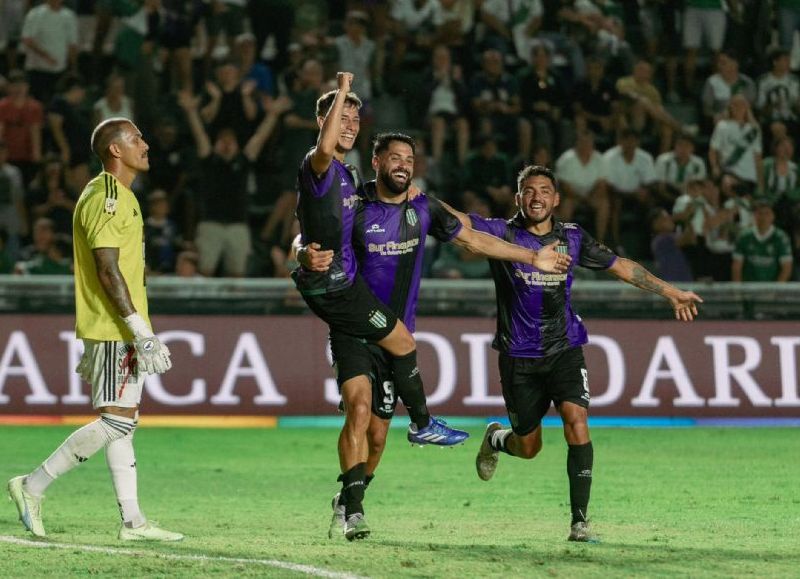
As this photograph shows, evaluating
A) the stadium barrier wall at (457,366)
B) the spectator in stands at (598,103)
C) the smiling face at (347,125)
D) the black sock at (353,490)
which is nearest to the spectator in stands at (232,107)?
the stadium barrier wall at (457,366)

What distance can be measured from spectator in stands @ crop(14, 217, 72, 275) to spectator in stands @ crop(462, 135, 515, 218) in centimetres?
480

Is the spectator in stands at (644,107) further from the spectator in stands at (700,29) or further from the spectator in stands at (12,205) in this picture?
the spectator in stands at (12,205)

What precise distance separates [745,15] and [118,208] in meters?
14.9

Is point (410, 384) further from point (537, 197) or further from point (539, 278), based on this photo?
point (537, 197)

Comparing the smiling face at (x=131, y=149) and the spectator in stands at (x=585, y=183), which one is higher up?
the smiling face at (x=131, y=149)

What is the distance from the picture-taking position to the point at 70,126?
19.2 m

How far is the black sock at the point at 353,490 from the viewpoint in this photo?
8.84 m

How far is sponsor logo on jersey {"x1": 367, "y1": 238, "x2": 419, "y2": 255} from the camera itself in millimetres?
9227

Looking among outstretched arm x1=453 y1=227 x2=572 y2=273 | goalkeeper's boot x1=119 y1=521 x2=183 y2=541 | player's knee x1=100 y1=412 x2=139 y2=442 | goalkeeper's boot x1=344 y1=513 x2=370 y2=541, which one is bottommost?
goalkeeper's boot x1=119 y1=521 x2=183 y2=541

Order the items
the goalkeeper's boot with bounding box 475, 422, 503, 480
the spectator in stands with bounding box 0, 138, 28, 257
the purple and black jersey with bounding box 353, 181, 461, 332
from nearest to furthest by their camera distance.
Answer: the purple and black jersey with bounding box 353, 181, 461, 332, the goalkeeper's boot with bounding box 475, 422, 503, 480, the spectator in stands with bounding box 0, 138, 28, 257

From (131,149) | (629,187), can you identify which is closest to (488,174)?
(629,187)

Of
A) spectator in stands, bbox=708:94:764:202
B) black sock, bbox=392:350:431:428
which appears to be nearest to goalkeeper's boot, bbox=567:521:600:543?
black sock, bbox=392:350:431:428

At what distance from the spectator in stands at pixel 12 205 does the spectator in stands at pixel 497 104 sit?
218 inches

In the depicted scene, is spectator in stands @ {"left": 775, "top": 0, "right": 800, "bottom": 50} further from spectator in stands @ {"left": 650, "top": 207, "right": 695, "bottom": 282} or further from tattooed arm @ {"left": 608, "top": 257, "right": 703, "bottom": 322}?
tattooed arm @ {"left": 608, "top": 257, "right": 703, "bottom": 322}
